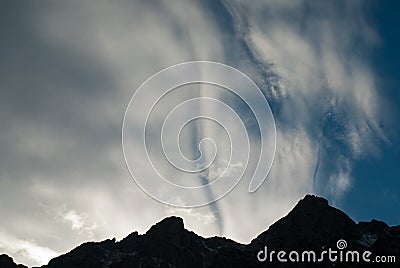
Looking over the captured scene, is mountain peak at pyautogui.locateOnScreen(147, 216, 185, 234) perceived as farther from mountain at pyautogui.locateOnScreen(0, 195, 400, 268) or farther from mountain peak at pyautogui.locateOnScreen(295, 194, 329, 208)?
mountain peak at pyautogui.locateOnScreen(295, 194, 329, 208)

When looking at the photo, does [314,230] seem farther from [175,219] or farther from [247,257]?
[175,219]

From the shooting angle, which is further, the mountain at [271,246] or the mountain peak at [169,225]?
the mountain peak at [169,225]

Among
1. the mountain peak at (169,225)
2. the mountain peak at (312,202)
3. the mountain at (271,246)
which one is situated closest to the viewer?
the mountain at (271,246)

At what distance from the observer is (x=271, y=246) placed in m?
175

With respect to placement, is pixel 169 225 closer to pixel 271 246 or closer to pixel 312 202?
pixel 271 246

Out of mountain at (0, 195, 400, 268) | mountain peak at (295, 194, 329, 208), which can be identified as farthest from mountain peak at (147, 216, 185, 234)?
mountain peak at (295, 194, 329, 208)

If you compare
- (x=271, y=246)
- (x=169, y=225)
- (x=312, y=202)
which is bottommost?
(x=271, y=246)

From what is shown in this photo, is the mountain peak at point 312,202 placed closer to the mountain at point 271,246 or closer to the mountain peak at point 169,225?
the mountain at point 271,246

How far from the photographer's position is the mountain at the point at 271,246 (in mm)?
159375

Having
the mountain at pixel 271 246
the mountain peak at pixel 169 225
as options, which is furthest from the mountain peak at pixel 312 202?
the mountain peak at pixel 169 225

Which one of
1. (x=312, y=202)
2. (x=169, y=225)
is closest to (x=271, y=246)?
(x=312, y=202)

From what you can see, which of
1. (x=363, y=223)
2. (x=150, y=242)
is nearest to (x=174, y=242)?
(x=150, y=242)

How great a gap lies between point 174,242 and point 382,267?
94.2m

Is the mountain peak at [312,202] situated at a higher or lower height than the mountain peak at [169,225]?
higher
